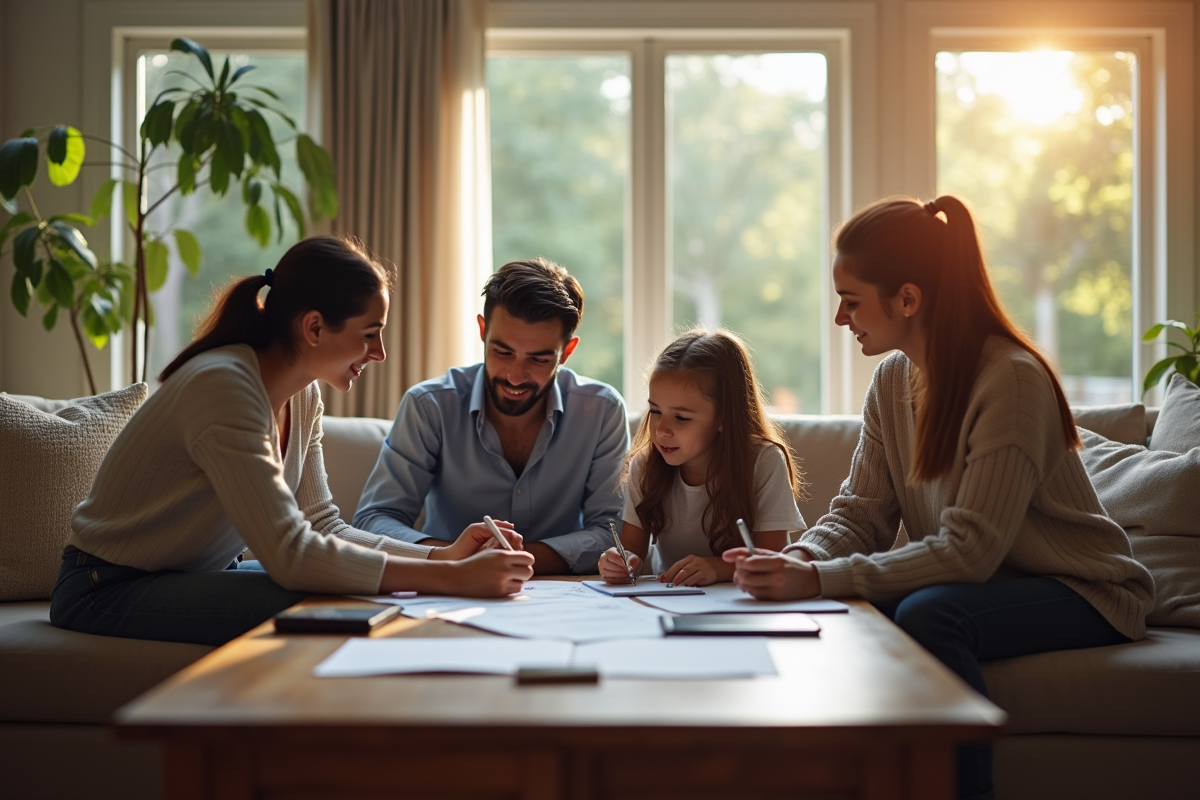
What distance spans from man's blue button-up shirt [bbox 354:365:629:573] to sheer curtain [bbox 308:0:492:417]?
0.84m

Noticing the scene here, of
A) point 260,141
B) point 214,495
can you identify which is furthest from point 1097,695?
point 260,141

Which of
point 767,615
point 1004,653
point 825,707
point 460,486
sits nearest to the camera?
point 825,707

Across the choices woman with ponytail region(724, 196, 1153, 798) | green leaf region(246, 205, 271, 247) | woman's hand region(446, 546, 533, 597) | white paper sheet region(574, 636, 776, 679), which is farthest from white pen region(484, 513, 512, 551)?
green leaf region(246, 205, 271, 247)

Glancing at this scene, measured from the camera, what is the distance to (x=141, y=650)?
189 cm

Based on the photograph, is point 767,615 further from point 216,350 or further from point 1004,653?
point 216,350

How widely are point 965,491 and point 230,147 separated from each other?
2137mm

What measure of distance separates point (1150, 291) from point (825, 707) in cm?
313

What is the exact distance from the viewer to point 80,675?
1.88m

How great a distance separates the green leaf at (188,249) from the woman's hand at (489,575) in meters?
1.96

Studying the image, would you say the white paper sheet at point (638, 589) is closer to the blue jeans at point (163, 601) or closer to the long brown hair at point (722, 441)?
the long brown hair at point (722, 441)

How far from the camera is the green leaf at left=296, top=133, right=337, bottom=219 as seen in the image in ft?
9.79

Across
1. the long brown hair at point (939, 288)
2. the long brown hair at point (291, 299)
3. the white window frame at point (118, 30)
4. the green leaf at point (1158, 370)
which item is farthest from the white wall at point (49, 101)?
the long brown hair at point (291, 299)

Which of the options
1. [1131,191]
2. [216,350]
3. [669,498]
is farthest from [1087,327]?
[216,350]

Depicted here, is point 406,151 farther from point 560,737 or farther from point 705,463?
point 560,737
